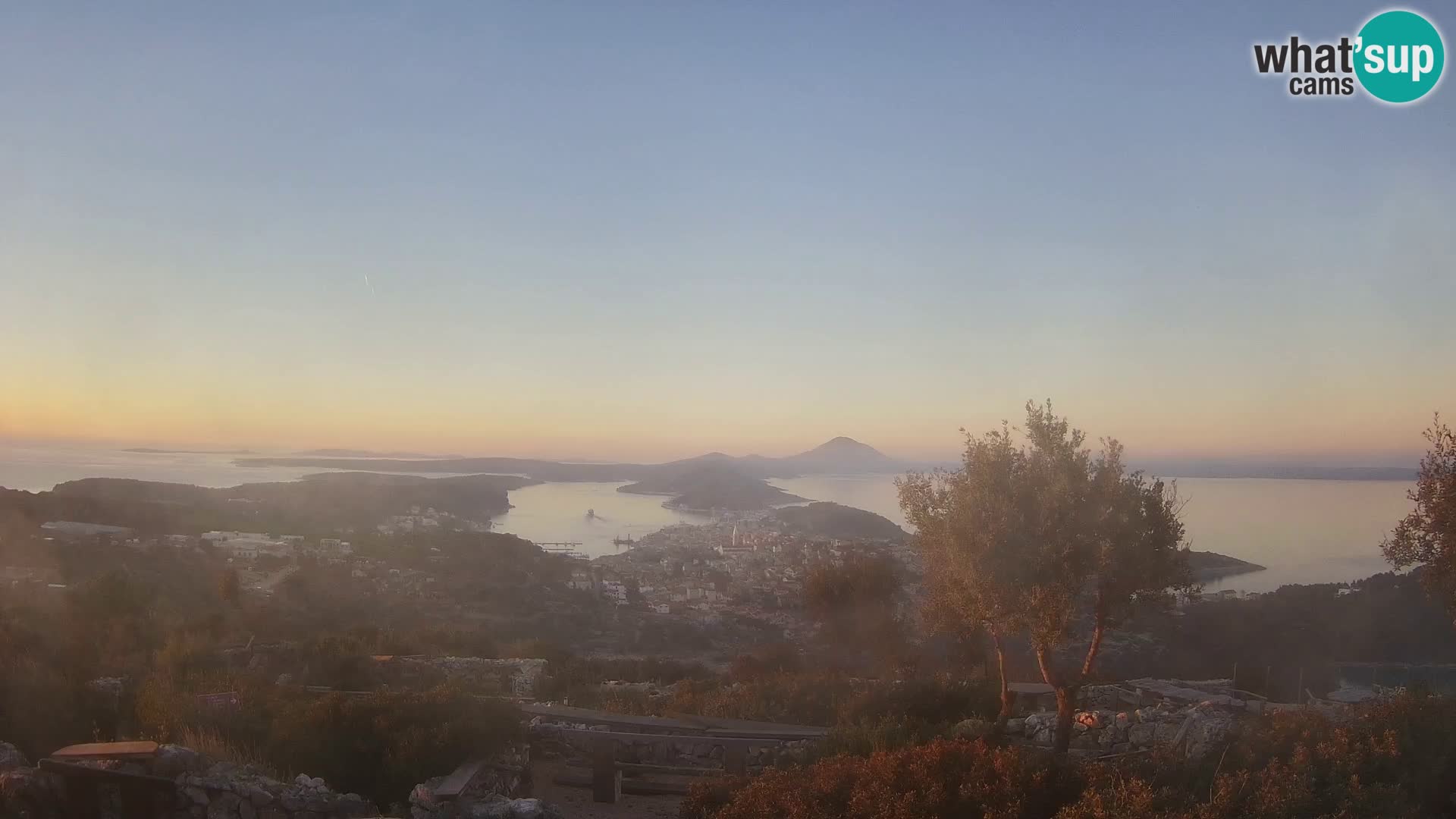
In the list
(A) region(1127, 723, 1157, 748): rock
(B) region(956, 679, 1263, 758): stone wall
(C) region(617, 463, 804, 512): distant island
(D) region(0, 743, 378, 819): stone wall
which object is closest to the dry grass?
(D) region(0, 743, 378, 819): stone wall

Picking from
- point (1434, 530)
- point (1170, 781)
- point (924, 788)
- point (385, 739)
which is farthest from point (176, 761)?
point (1434, 530)

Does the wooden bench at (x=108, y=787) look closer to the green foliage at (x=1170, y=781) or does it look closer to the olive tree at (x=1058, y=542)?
the green foliage at (x=1170, y=781)

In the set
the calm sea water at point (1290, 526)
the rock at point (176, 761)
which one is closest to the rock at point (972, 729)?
the rock at point (176, 761)

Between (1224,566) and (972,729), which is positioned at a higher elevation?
(972,729)

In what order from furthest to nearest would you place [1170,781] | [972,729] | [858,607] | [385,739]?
[858,607] → [972,729] → [385,739] → [1170,781]

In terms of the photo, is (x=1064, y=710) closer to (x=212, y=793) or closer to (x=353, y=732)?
(x=353, y=732)

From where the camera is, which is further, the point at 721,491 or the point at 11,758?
the point at 721,491

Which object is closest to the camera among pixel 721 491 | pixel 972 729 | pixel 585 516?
pixel 972 729
